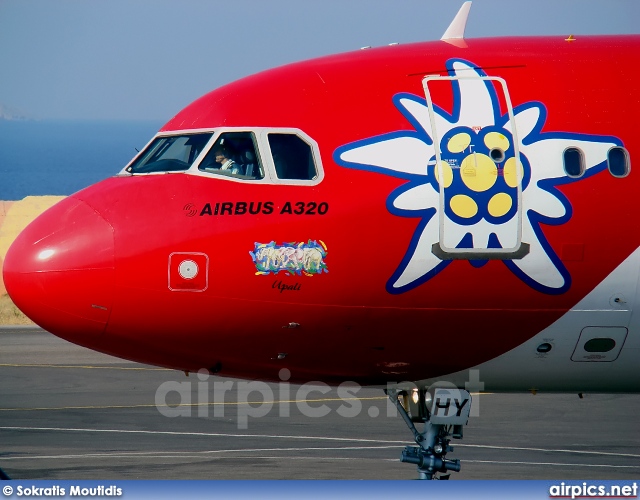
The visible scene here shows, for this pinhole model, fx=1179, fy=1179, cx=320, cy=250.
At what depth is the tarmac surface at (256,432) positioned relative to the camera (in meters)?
18.5

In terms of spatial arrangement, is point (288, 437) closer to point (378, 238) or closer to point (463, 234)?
point (378, 238)

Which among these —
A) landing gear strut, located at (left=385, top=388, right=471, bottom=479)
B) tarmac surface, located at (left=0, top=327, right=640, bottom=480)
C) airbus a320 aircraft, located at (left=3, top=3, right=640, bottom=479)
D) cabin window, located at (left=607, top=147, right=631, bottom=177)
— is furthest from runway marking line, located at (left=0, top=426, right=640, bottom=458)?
cabin window, located at (left=607, top=147, right=631, bottom=177)

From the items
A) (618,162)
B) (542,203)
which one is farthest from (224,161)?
(618,162)

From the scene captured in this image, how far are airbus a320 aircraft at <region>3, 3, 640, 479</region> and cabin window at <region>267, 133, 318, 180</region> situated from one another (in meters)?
0.02

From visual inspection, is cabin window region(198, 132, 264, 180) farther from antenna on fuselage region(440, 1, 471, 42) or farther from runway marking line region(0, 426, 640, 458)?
runway marking line region(0, 426, 640, 458)

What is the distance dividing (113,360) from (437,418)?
62.2ft

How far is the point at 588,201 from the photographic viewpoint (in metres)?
12.6

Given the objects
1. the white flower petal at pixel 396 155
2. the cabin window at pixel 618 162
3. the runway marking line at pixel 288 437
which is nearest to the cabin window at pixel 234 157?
the white flower petal at pixel 396 155

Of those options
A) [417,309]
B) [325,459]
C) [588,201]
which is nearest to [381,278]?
[417,309]

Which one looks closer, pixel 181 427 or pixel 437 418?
pixel 437 418

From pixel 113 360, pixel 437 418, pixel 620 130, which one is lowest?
pixel 437 418

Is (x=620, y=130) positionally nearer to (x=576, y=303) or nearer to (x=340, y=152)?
(x=576, y=303)

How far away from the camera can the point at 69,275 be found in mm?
12297

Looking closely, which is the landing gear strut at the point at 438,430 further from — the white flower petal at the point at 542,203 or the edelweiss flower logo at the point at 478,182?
the white flower petal at the point at 542,203
